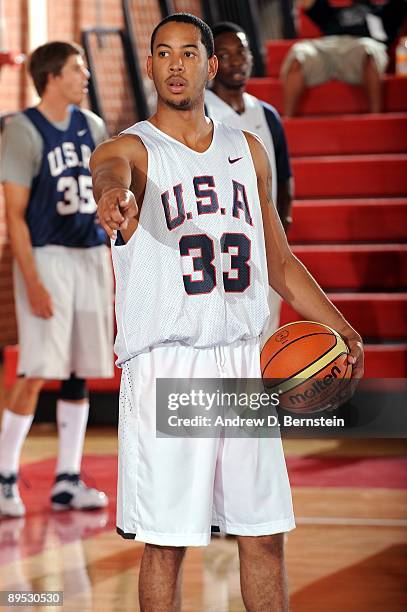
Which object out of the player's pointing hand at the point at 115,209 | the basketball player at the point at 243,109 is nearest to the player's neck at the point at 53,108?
the basketball player at the point at 243,109

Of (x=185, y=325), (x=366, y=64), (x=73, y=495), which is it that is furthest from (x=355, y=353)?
(x=366, y=64)

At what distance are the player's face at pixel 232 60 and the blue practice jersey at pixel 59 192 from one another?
2.76 ft

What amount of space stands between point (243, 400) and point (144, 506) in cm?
33

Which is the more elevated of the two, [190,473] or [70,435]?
[190,473]

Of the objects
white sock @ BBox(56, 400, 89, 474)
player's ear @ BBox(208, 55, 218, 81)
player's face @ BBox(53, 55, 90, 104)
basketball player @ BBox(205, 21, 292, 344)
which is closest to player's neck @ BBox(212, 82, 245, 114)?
basketball player @ BBox(205, 21, 292, 344)

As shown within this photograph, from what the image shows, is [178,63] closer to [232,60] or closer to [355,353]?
[355,353]

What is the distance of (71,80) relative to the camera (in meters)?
4.95

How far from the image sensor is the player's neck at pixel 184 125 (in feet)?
9.31

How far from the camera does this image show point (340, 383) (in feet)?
9.36

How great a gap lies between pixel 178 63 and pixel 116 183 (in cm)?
39

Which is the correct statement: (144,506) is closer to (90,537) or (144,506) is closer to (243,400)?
(243,400)

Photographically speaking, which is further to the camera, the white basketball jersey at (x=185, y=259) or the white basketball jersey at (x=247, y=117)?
the white basketball jersey at (x=247, y=117)

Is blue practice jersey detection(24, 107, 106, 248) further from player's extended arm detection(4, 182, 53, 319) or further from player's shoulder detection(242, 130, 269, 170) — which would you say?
player's shoulder detection(242, 130, 269, 170)

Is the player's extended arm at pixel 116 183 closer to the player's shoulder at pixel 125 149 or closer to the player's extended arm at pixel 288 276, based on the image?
the player's shoulder at pixel 125 149
